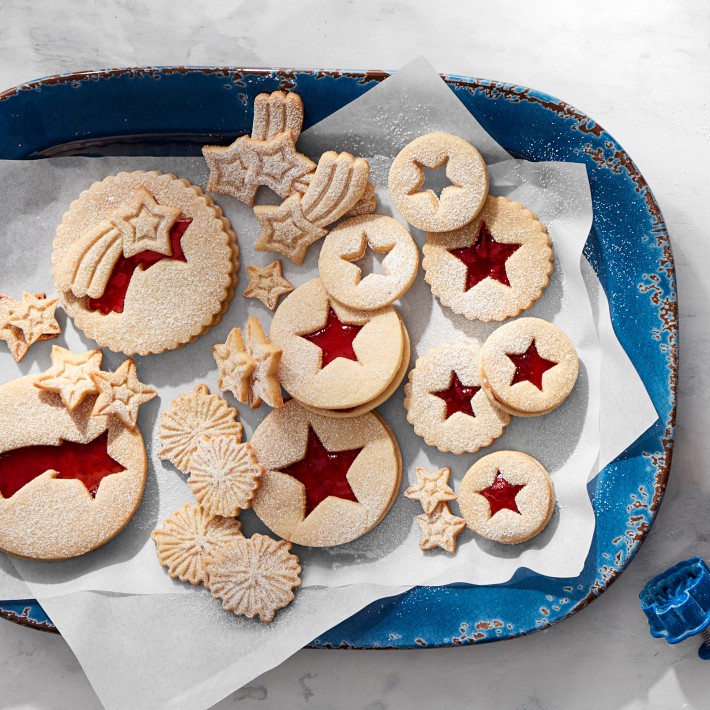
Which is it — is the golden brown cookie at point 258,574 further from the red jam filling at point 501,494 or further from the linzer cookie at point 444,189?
the linzer cookie at point 444,189

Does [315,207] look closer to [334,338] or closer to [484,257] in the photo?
[334,338]

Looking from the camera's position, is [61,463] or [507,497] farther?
[61,463]

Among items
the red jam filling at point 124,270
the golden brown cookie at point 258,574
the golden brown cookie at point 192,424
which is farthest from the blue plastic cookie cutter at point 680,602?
the red jam filling at point 124,270

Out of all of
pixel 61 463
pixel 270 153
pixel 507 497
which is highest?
pixel 270 153

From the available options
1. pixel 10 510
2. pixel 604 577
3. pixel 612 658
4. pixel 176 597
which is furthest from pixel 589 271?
pixel 10 510

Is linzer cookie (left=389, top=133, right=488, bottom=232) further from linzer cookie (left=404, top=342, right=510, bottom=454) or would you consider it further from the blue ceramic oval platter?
linzer cookie (left=404, top=342, right=510, bottom=454)

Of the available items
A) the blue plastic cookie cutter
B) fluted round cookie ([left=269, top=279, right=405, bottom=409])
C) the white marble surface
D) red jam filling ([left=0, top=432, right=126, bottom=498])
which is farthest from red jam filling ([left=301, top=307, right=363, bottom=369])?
the blue plastic cookie cutter

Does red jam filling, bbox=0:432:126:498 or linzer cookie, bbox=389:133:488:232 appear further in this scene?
red jam filling, bbox=0:432:126:498

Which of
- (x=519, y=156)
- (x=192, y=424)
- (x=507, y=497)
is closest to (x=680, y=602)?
(x=507, y=497)
